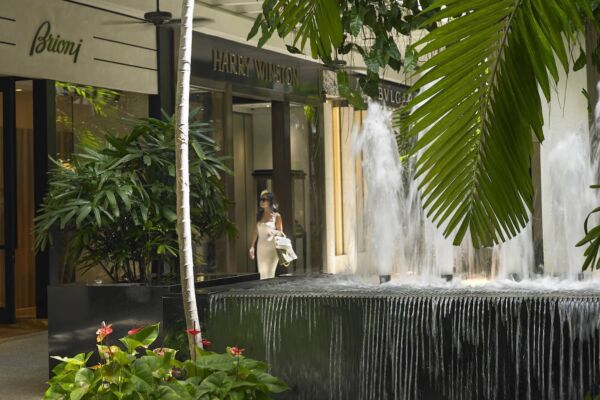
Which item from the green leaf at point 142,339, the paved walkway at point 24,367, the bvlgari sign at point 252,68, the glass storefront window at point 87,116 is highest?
the bvlgari sign at point 252,68

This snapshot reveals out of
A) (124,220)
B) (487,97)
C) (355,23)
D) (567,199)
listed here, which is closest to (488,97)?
(487,97)

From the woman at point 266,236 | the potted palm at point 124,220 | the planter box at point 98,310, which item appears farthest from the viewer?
the woman at point 266,236

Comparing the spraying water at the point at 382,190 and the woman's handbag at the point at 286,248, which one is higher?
the spraying water at the point at 382,190

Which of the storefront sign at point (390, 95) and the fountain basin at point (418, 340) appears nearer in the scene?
the fountain basin at point (418, 340)

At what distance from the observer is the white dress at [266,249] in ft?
44.0

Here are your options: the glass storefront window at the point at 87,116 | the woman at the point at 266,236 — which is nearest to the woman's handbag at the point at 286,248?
the woman at the point at 266,236

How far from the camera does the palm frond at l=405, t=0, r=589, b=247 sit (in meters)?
1.71

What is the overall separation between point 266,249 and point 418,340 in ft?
21.9

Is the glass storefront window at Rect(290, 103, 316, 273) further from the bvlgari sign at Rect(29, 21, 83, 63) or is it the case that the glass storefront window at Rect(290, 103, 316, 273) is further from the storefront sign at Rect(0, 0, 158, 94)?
the bvlgari sign at Rect(29, 21, 83, 63)

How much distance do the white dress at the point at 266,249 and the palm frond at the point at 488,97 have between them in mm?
11378

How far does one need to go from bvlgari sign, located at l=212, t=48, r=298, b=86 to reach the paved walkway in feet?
15.5

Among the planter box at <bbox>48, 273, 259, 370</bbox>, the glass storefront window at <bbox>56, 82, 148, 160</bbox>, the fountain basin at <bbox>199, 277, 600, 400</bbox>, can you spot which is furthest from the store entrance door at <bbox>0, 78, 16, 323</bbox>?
the fountain basin at <bbox>199, 277, 600, 400</bbox>

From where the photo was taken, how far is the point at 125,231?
28.8 ft

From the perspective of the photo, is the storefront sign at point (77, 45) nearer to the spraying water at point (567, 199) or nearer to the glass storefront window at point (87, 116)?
the glass storefront window at point (87, 116)
